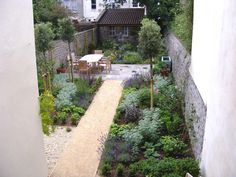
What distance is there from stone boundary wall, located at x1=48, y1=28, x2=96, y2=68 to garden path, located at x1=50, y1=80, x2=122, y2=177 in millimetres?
3347

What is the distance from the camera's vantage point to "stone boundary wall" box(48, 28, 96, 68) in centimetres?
1466

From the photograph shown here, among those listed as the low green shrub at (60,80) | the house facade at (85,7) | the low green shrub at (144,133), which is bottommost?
the low green shrub at (144,133)

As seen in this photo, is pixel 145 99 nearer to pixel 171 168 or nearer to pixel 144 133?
pixel 144 133

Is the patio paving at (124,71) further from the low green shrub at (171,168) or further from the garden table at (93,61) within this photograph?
the low green shrub at (171,168)

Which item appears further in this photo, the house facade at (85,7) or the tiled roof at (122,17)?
the house facade at (85,7)

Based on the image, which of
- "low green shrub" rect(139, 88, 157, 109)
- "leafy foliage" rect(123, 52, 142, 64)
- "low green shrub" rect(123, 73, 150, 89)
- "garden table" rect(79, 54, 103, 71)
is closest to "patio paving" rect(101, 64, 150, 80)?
"leafy foliage" rect(123, 52, 142, 64)

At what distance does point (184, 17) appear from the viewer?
9.50 metres

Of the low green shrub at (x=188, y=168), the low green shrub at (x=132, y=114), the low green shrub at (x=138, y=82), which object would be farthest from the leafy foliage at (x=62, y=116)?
the low green shrub at (x=188, y=168)

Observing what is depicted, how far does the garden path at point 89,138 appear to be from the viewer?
22.4ft

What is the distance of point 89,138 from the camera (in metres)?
8.40
